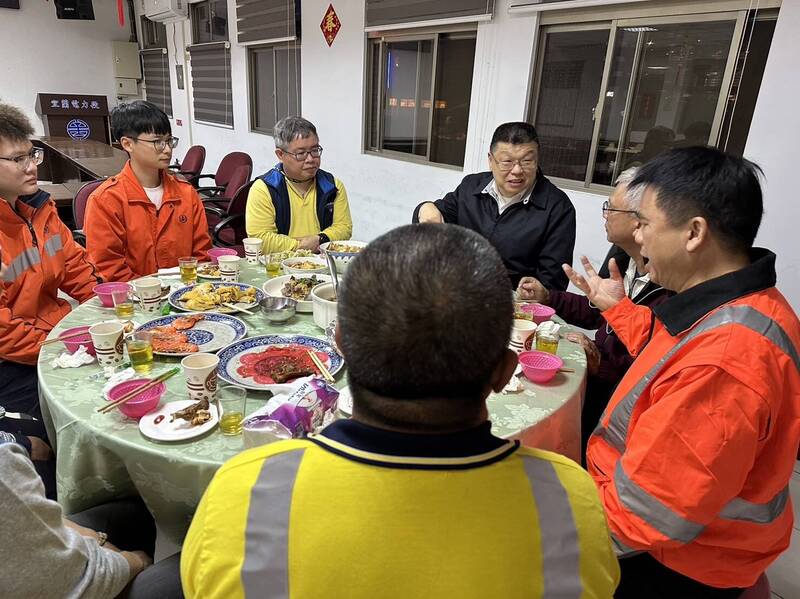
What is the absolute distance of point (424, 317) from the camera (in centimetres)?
51

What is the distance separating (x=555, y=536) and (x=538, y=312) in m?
1.29

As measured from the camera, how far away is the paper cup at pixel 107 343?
1296 mm

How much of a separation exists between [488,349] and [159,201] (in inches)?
87.2

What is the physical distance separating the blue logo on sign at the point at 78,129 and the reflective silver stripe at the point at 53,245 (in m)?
7.84

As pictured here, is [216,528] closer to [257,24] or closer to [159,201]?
[159,201]

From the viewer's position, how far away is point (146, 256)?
229 centimetres

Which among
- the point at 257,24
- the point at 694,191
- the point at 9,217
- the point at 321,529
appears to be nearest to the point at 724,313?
the point at 694,191

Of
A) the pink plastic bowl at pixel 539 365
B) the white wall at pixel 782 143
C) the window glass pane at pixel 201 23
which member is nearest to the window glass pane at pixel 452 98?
the white wall at pixel 782 143

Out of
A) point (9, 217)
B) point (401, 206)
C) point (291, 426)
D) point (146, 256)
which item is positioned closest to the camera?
point (291, 426)

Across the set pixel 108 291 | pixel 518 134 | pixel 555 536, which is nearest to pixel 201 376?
pixel 108 291

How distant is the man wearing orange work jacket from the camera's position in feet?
3.01

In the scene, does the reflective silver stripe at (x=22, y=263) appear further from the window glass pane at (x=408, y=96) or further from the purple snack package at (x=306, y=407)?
the window glass pane at (x=408, y=96)

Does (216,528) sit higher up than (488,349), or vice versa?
(488,349)

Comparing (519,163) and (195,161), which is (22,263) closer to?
(519,163)
